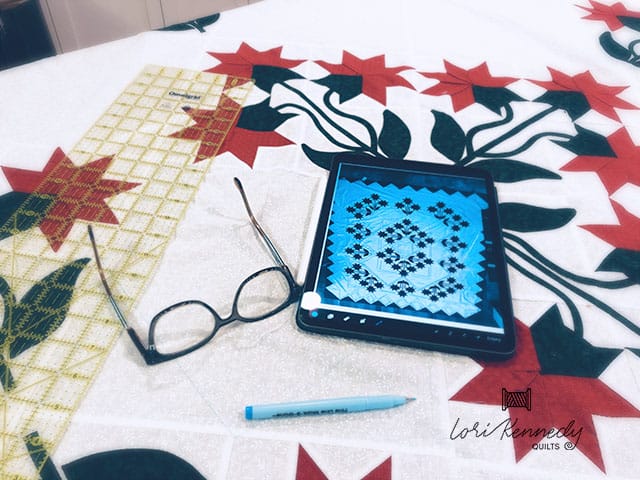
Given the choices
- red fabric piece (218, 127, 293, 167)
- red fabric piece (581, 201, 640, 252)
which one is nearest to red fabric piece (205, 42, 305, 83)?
red fabric piece (218, 127, 293, 167)

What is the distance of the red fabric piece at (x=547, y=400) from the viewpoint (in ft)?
1.58

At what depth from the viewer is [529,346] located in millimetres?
543

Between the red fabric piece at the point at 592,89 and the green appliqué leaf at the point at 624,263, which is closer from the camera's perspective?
the green appliqué leaf at the point at 624,263

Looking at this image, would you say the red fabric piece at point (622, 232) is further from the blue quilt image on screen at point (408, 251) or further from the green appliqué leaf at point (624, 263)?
the blue quilt image on screen at point (408, 251)

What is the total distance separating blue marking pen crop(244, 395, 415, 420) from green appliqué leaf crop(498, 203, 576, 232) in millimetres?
316

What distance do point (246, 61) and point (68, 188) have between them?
1.40 feet

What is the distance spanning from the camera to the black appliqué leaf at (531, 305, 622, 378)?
530 mm

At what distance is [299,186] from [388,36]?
520mm

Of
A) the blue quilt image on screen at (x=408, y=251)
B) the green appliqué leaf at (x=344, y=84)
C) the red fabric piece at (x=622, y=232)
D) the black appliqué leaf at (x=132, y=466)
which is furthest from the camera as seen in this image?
the green appliqué leaf at (x=344, y=84)

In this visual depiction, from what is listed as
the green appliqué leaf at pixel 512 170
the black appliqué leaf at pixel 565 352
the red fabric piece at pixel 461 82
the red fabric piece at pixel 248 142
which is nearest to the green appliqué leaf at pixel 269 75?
the red fabric piece at pixel 248 142

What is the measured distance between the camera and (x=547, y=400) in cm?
51

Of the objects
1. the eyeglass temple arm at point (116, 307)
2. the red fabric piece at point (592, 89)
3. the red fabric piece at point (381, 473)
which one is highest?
the red fabric piece at point (592, 89)

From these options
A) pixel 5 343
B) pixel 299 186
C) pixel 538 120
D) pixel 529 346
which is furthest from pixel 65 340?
pixel 538 120

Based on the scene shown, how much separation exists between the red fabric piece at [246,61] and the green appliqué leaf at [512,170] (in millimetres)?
424
